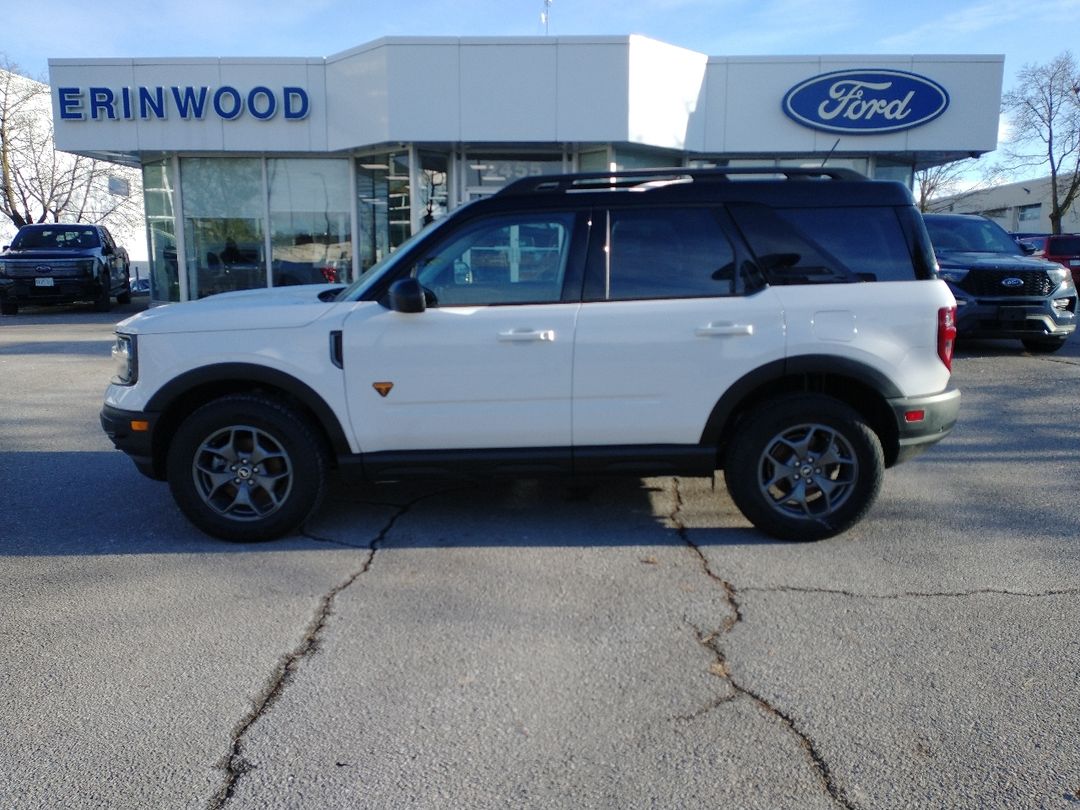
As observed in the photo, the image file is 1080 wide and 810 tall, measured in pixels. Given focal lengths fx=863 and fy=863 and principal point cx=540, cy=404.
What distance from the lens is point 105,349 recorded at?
12.7 meters

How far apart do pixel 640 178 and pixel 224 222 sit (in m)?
15.7

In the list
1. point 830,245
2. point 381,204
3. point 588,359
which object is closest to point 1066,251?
point 381,204

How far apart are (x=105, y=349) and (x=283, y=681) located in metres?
11.1

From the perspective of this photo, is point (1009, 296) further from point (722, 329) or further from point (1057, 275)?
point (722, 329)

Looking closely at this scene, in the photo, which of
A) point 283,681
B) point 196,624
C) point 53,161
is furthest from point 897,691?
point 53,161

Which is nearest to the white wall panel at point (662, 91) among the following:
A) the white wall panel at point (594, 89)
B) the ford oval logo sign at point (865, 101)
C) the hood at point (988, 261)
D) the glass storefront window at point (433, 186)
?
the white wall panel at point (594, 89)

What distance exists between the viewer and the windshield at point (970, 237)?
38.6 feet

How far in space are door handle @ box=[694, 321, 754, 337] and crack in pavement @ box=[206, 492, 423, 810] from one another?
211 centimetres

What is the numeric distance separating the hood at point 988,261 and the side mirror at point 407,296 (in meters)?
8.79

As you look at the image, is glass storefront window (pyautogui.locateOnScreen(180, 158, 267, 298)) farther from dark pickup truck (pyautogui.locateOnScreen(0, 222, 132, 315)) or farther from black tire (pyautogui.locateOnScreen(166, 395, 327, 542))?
black tire (pyautogui.locateOnScreen(166, 395, 327, 542))

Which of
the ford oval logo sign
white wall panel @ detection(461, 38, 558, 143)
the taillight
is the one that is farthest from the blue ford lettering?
the taillight

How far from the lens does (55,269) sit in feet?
58.7

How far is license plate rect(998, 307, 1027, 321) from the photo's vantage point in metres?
10.8

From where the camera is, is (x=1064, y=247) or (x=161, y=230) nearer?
(x=161, y=230)
